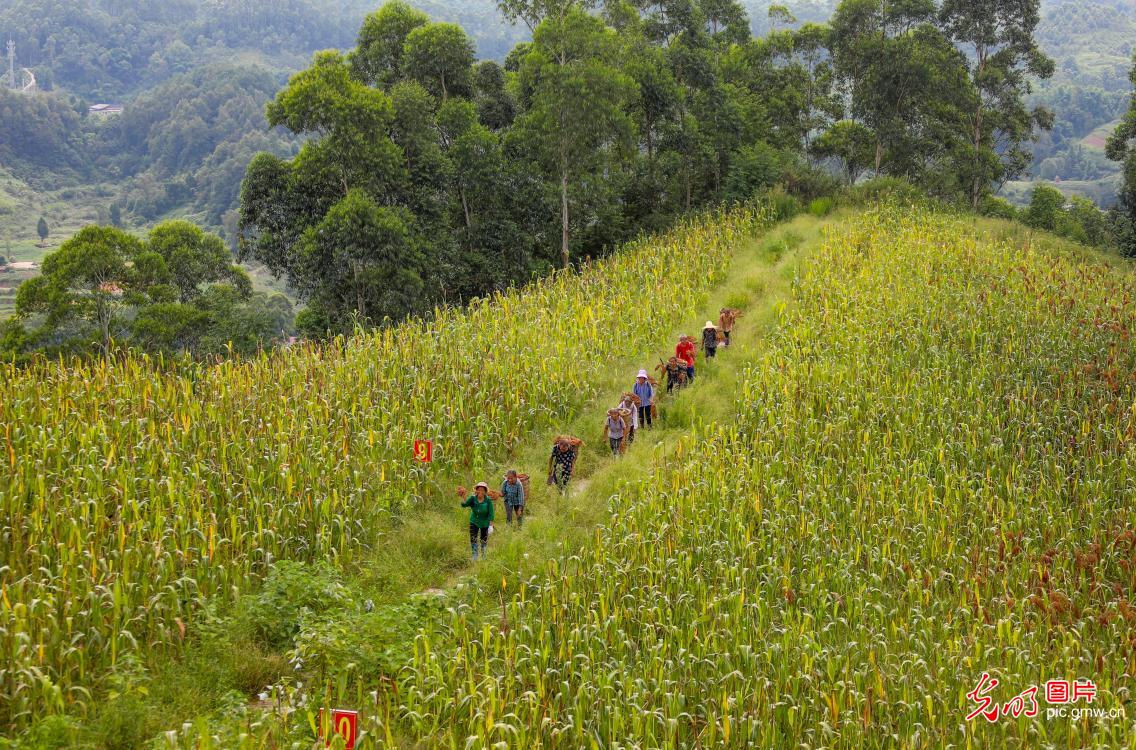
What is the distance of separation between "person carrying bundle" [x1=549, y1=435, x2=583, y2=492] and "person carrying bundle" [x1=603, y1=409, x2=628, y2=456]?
1078mm

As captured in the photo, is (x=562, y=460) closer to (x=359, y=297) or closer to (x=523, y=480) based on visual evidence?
(x=523, y=480)

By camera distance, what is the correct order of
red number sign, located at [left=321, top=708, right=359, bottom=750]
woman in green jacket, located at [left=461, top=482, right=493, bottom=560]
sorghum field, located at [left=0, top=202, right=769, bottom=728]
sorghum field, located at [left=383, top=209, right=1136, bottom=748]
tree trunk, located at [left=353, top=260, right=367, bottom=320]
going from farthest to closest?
tree trunk, located at [left=353, top=260, right=367, bottom=320]
woman in green jacket, located at [left=461, top=482, right=493, bottom=560]
sorghum field, located at [left=0, top=202, right=769, bottom=728]
sorghum field, located at [left=383, top=209, right=1136, bottom=748]
red number sign, located at [left=321, top=708, right=359, bottom=750]

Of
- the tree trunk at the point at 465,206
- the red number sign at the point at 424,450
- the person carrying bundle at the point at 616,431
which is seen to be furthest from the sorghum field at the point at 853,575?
the tree trunk at the point at 465,206

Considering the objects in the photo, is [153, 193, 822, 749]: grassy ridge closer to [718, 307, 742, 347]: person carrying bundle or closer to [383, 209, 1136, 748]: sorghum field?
[383, 209, 1136, 748]: sorghum field

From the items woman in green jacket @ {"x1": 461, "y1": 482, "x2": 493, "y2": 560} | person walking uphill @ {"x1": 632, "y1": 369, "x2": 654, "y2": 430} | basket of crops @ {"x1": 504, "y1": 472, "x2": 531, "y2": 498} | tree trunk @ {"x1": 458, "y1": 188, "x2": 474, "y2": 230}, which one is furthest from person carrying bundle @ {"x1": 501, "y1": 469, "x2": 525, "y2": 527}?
tree trunk @ {"x1": 458, "y1": 188, "x2": 474, "y2": 230}

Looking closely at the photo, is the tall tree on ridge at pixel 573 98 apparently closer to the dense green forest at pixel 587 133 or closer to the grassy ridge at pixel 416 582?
the dense green forest at pixel 587 133

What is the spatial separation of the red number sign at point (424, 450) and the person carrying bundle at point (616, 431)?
9.15ft

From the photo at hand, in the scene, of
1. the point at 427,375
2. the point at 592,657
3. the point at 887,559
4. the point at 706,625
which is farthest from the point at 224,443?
the point at 887,559

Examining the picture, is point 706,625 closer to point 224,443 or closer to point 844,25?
point 224,443

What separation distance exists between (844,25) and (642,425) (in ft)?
98.1

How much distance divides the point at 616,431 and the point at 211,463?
5.55 meters

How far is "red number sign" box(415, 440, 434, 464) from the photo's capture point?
10999 mm

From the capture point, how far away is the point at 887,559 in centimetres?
944

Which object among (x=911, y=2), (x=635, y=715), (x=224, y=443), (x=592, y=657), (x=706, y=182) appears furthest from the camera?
(x=911, y=2)
